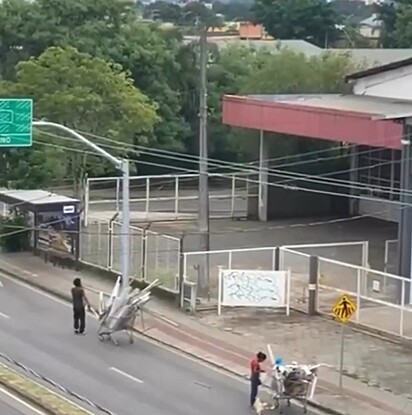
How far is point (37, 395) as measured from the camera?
74.1 ft

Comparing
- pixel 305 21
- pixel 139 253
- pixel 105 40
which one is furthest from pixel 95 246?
pixel 305 21

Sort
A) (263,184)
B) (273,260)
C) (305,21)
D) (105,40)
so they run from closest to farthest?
(273,260)
(263,184)
(105,40)
(305,21)

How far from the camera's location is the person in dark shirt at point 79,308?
2975 cm

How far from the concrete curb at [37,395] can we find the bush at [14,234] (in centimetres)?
1725

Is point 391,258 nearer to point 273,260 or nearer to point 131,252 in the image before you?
point 273,260

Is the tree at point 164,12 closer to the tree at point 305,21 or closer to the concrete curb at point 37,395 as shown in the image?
the tree at point 305,21

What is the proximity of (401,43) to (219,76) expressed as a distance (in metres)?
29.4

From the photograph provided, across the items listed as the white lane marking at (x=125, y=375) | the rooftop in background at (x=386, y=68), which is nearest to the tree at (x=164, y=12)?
the rooftop in background at (x=386, y=68)

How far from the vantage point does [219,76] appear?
69.1 meters

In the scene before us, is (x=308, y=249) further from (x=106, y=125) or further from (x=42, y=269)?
(x=106, y=125)

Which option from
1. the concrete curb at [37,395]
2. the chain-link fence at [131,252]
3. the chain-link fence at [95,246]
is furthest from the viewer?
the chain-link fence at [95,246]

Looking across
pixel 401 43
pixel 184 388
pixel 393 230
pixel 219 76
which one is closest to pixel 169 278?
pixel 184 388

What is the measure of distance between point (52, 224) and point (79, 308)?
38.6ft

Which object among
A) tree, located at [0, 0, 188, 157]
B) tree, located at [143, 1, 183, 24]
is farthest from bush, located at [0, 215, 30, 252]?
tree, located at [143, 1, 183, 24]
